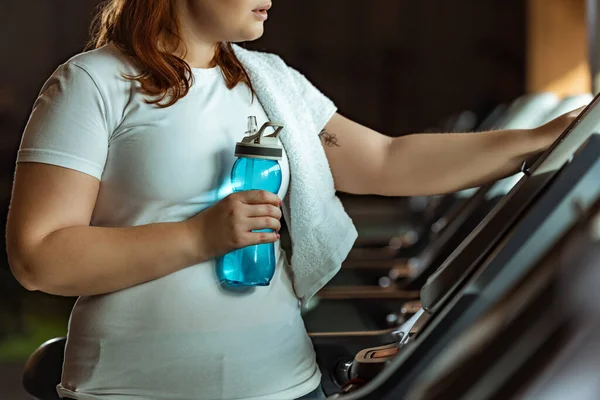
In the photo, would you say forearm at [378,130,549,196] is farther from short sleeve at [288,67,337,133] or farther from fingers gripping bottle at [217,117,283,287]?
fingers gripping bottle at [217,117,283,287]

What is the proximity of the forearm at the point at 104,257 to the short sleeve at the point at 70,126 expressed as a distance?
9 centimetres

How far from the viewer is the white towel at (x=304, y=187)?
1.41 m

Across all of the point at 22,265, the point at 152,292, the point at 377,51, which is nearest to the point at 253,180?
the point at 152,292

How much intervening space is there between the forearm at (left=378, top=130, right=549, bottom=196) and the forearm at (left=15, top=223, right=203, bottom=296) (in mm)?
424

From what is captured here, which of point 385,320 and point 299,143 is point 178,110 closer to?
point 299,143

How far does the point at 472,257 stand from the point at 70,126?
0.50 meters

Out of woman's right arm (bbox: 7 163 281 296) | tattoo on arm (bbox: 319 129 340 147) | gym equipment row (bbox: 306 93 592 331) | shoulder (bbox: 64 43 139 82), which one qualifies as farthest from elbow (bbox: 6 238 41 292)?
gym equipment row (bbox: 306 93 592 331)

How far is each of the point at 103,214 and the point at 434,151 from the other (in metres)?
0.53

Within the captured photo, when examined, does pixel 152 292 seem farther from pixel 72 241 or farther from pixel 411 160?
pixel 411 160

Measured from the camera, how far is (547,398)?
833mm

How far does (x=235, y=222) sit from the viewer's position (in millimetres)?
1201

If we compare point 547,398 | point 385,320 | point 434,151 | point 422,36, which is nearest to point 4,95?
point 422,36

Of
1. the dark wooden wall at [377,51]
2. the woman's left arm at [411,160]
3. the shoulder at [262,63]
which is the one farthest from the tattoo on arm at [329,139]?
the dark wooden wall at [377,51]

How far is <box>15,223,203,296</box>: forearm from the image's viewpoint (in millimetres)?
1183
